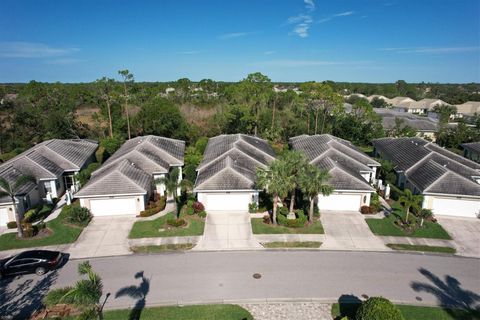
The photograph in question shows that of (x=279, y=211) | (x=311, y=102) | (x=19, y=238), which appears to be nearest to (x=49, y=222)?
(x=19, y=238)

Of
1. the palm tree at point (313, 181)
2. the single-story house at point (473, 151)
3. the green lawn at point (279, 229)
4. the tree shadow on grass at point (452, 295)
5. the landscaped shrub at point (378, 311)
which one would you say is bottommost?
the tree shadow on grass at point (452, 295)

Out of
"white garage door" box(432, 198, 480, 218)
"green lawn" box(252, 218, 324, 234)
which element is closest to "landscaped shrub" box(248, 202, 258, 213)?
"green lawn" box(252, 218, 324, 234)

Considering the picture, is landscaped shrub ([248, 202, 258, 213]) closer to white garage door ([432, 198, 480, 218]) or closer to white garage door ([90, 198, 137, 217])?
white garage door ([90, 198, 137, 217])

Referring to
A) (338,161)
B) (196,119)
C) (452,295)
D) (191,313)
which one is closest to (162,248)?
(191,313)

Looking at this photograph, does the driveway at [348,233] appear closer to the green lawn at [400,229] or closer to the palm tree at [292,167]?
the green lawn at [400,229]

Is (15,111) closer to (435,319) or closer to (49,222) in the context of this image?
(49,222)

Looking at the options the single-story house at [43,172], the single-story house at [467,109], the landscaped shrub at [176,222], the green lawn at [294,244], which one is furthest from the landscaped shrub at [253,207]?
the single-story house at [467,109]

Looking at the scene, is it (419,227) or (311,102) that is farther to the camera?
(311,102)
